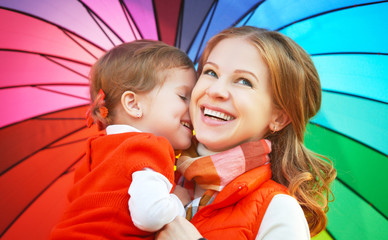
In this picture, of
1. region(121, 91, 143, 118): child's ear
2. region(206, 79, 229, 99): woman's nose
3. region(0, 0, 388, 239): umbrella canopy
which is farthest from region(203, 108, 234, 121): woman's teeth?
region(0, 0, 388, 239): umbrella canopy

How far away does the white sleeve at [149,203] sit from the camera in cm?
147

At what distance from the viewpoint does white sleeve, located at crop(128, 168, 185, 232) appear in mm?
1471

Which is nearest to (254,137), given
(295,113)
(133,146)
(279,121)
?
(279,121)

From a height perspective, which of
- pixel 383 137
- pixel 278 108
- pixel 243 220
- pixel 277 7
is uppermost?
pixel 277 7

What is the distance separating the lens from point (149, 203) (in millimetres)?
1470

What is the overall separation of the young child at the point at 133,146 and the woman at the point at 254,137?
223 millimetres

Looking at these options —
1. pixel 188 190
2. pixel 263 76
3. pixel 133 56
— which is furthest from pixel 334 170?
pixel 133 56

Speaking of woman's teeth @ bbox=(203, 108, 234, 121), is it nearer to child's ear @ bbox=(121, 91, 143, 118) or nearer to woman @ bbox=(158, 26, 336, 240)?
woman @ bbox=(158, 26, 336, 240)

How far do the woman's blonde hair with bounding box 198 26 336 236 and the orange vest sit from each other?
0.87 ft

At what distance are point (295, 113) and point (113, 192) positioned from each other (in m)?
1.32

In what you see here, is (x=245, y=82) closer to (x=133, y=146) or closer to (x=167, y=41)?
(x=133, y=146)

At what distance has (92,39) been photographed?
269 centimetres

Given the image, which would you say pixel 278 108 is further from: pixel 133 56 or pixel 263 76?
pixel 133 56

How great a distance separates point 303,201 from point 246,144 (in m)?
0.54
